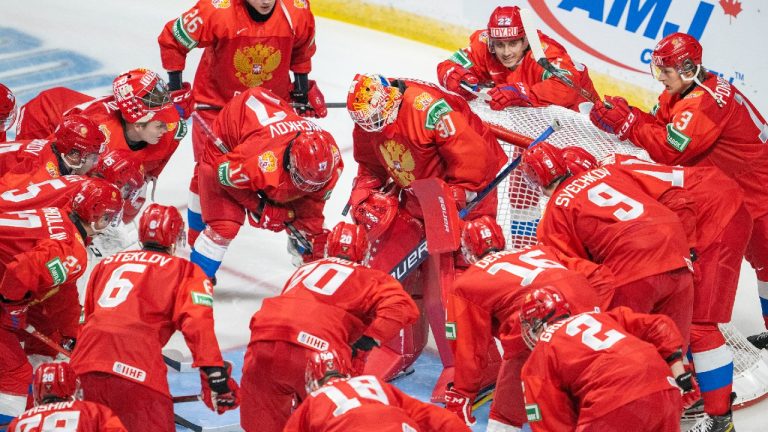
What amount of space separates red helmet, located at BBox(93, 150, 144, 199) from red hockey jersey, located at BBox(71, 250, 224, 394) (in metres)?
1.10

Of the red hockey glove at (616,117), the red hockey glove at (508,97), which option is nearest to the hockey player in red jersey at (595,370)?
the red hockey glove at (616,117)

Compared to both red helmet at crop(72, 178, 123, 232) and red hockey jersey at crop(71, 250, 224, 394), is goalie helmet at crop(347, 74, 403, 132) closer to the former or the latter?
red helmet at crop(72, 178, 123, 232)

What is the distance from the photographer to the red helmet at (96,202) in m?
4.96

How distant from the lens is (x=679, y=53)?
558 cm

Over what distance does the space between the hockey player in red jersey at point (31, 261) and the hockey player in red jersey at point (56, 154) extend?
20.1 inches

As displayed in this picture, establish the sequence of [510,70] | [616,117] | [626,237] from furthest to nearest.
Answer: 1. [510,70]
2. [616,117]
3. [626,237]

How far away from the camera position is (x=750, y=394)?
5508 millimetres

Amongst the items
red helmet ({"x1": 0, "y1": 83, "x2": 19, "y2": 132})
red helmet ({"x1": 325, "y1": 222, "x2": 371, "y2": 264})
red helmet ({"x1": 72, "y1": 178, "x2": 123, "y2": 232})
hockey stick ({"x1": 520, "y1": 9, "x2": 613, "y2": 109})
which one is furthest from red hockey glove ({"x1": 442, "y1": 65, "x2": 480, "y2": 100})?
red helmet ({"x1": 0, "y1": 83, "x2": 19, "y2": 132})

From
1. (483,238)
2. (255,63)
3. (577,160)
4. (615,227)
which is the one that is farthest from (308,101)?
(615,227)

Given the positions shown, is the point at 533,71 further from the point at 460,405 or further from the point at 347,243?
the point at 460,405

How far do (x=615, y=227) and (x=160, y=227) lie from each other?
1686mm

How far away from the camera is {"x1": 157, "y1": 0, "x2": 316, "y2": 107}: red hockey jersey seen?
248 inches

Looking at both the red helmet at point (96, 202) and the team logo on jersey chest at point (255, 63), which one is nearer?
the red helmet at point (96, 202)

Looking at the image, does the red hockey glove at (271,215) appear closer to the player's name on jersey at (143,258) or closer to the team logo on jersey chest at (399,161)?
the team logo on jersey chest at (399,161)
